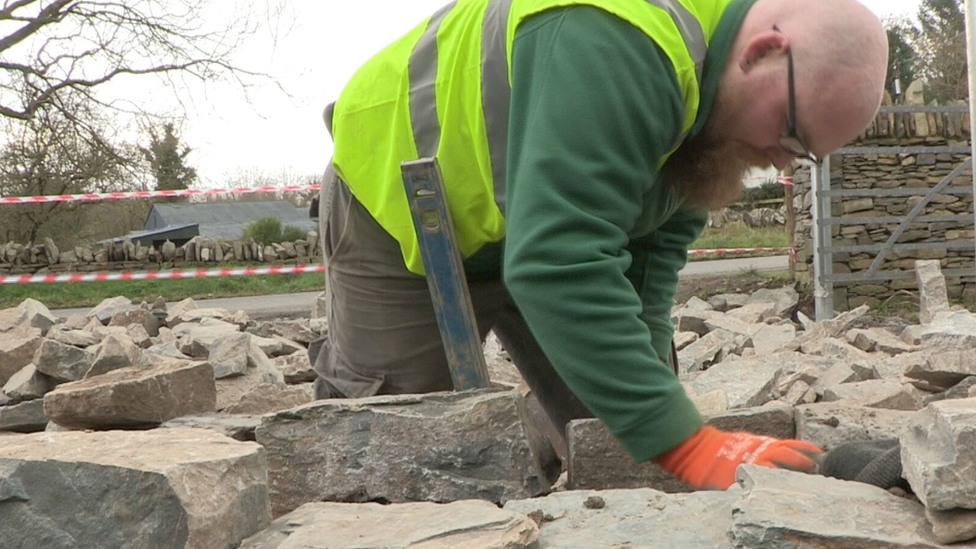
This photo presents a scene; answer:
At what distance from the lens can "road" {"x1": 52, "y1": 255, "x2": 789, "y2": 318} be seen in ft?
37.7

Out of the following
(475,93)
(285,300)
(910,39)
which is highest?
(910,39)

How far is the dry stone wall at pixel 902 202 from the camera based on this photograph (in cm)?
986

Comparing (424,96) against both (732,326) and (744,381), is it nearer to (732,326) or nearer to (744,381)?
(744,381)

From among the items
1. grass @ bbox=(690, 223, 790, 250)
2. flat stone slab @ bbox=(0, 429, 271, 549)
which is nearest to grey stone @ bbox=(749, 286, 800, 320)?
flat stone slab @ bbox=(0, 429, 271, 549)

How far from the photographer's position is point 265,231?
1916 centimetres

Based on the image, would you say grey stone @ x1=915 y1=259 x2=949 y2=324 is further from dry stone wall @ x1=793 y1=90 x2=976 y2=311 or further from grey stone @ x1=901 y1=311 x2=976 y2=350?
grey stone @ x1=901 y1=311 x2=976 y2=350

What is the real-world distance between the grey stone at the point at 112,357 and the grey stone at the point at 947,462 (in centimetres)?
315

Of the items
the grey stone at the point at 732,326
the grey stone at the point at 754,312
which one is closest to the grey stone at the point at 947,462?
the grey stone at the point at 732,326

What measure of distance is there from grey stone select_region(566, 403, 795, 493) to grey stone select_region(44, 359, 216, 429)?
1419 millimetres

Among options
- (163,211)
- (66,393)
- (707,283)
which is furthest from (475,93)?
(163,211)

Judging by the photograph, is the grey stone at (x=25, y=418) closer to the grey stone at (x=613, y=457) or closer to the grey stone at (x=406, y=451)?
the grey stone at (x=406, y=451)

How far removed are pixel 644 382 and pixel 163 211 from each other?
2161 centimetres

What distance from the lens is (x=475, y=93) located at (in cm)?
232

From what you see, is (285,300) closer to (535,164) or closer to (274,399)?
(274,399)
